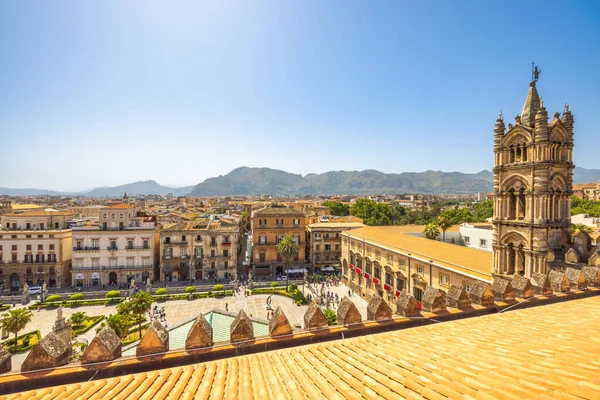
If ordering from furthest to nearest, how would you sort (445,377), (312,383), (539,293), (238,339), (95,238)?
(95,238) < (539,293) < (238,339) < (312,383) < (445,377)

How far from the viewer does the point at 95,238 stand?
4762cm

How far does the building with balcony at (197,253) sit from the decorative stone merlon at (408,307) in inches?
1687

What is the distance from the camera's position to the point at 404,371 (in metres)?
6.35

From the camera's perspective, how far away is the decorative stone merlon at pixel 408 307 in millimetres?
10469

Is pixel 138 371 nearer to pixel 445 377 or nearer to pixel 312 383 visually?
pixel 312 383

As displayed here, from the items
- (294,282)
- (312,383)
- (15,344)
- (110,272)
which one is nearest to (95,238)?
(110,272)

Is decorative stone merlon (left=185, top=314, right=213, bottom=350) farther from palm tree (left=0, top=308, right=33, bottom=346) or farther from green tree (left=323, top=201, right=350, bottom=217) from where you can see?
green tree (left=323, top=201, right=350, bottom=217)

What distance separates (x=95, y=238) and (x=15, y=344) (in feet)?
75.2

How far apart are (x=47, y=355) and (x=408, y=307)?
9.94 meters

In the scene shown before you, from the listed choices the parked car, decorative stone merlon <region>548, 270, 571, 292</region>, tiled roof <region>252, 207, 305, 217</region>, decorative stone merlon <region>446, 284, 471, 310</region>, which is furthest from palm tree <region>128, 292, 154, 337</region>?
decorative stone merlon <region>548, 270, 571, 292</region>

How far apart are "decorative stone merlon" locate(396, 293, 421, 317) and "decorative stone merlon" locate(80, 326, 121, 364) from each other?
27.8ft

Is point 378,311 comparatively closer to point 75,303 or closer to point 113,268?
point 75,303

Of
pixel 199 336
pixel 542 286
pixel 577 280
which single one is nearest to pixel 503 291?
pixel 542 286

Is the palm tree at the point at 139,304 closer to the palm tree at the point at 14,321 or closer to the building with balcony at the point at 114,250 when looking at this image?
the palm tree at the point at 14,321
